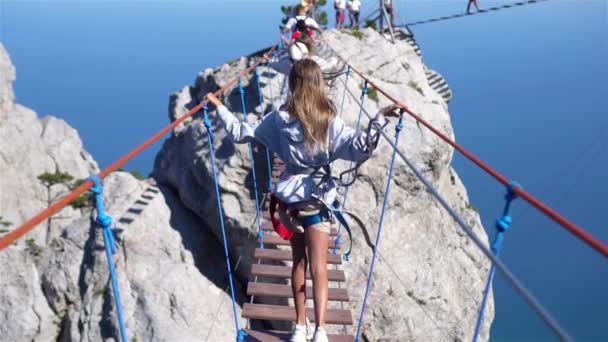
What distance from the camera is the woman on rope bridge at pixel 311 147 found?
251 centimetres

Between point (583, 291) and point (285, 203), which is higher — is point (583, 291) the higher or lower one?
the lower one

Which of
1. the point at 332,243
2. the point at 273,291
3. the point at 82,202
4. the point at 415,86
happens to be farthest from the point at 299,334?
the point at 82,202

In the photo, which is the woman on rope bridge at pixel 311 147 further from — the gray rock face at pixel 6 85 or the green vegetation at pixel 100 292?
the gray rock face at pixel 6 85

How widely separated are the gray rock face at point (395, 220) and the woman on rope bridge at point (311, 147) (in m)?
4.32

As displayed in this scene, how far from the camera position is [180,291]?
26.7 feet

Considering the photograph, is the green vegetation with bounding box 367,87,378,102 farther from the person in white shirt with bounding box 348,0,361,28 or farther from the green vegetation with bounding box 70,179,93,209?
the green vegetation with bounding box 70,179,93,209

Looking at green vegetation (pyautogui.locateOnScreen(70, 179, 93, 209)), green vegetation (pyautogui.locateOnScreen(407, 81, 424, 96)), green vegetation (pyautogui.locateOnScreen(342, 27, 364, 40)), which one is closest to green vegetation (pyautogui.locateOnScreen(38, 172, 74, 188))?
green vegetation (pyautogui.locateOnScreen(70, 179, 93, 209))

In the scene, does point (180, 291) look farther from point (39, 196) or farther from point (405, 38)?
point (39, 196)

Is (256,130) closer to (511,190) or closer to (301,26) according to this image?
(511,190)

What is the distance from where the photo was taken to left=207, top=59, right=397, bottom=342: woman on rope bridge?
2506 mm

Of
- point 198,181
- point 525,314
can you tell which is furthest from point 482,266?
point 525,314

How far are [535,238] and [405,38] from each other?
85604 millimetres

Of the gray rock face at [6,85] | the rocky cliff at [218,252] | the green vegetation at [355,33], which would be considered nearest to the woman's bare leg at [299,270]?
the rocky cliff at [218,252]

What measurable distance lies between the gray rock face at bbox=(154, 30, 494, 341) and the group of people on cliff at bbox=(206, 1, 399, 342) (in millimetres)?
4314
